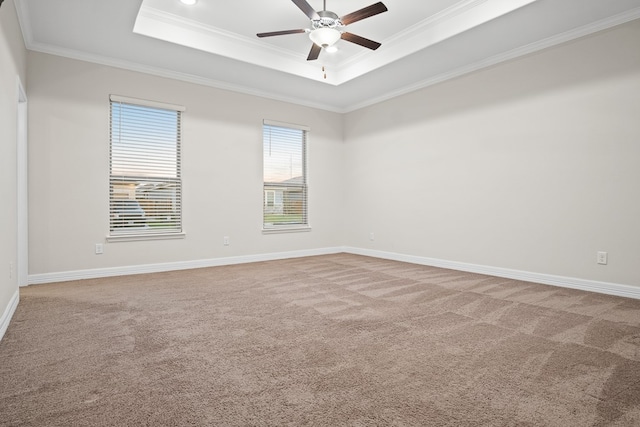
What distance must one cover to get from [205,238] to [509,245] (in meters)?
4.10

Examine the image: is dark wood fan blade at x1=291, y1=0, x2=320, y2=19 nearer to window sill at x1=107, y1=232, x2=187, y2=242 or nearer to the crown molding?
the crown molding

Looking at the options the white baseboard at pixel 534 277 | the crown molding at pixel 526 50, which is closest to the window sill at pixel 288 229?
the white baseboard at pixel 534 277

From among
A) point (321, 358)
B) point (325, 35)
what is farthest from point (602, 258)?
point (325, 35)

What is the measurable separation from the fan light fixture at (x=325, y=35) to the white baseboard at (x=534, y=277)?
3.29 m

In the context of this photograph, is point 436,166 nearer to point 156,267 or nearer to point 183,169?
point 183,169

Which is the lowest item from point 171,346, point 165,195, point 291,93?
point 171,346

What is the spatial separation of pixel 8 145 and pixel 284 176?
3764mm

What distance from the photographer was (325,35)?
133 inches

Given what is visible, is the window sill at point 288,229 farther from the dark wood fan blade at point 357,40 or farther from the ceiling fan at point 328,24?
the dark wood fan blade at point 357,40

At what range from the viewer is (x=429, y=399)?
1574 millimetres

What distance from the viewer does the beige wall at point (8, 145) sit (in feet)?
8.07

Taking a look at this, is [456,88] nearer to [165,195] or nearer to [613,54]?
[613,54]

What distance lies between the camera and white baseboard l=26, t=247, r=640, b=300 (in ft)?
11.5

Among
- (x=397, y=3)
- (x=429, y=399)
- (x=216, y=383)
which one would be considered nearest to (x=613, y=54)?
(x=397, y=3)
